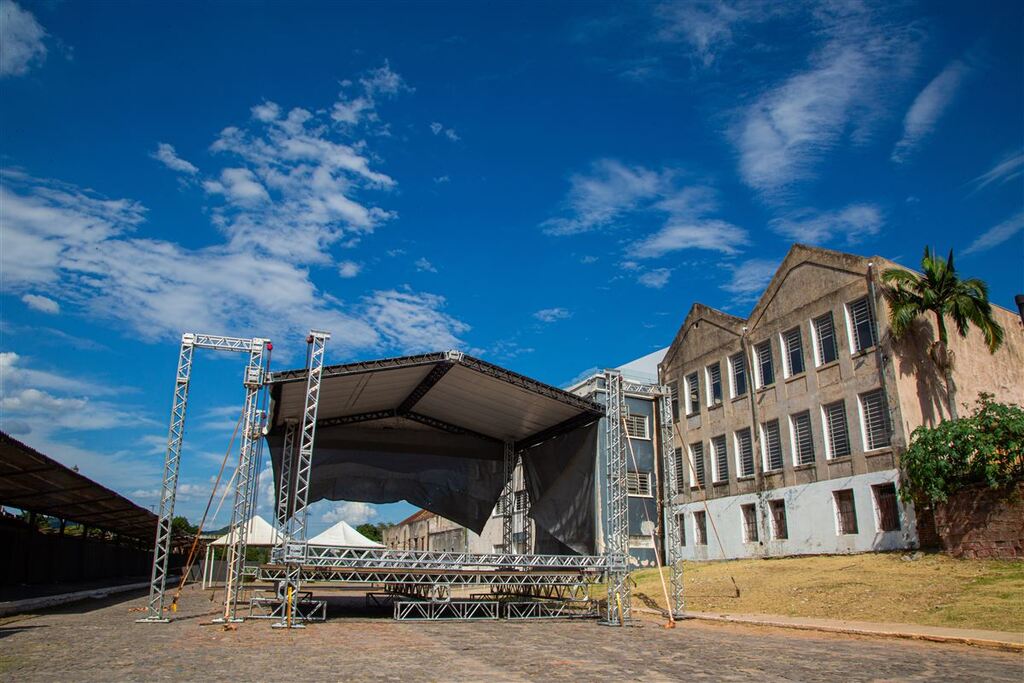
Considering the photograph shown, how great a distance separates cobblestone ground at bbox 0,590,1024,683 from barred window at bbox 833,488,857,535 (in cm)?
878

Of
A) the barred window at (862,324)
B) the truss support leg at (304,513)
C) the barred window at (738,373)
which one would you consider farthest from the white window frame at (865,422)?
the truss support leg at (304,513)

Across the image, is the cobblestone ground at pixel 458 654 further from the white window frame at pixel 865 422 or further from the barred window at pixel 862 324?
the barred window at pixel 862 324

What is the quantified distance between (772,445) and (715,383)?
4.31 m

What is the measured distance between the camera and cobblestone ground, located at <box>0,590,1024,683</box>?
889 cm

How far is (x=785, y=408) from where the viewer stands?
86.6 ft

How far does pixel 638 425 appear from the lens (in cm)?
3266

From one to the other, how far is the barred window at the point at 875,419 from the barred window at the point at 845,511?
70.3 inches

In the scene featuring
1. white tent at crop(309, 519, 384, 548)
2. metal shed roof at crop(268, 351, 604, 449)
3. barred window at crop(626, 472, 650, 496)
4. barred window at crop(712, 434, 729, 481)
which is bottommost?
white tent at crop(309, 519, 384, 548)

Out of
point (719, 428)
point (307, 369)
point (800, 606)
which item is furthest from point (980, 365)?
point (307, 369)

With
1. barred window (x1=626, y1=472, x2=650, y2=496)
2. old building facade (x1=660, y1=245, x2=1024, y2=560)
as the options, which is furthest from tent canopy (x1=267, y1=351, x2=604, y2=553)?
barred window (x1=626, y1=472, x2=650, y2=496)

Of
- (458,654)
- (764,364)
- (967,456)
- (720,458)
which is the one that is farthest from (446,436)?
(967,456)

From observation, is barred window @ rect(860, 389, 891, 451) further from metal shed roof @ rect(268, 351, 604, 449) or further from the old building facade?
metal shed roof @ rect(268, 351, 604, 449)

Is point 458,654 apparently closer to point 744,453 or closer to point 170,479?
point 170,479

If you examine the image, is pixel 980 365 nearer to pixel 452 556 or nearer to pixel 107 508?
pixel 452 556
